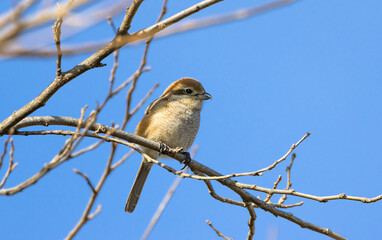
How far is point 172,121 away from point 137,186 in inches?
36.2

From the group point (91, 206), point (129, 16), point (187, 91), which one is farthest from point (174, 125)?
point (91, 206)

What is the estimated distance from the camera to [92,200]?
245cm

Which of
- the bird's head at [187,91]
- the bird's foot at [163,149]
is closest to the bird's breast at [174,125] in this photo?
the bird's head at [187,91]

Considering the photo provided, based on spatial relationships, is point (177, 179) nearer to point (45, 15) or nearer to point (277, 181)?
point (277, 181)

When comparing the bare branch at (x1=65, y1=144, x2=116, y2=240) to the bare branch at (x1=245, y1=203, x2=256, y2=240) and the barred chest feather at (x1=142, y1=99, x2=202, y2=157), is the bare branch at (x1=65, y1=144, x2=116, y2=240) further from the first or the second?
the barred chest feather at (x1=142, y1=99, x2=202, y2=157)

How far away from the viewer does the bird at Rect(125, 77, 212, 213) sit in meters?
5.32

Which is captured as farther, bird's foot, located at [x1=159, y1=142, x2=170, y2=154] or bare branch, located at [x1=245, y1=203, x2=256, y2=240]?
bird's foot, located at [x1=159, y1=142, x2=170, y2=154]

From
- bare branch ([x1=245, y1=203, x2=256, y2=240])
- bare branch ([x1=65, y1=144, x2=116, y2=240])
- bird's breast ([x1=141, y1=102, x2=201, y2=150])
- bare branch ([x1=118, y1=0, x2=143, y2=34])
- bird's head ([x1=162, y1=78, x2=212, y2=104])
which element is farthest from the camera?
bird's head ([x1=162, y1=78, x2=212, y2=104])

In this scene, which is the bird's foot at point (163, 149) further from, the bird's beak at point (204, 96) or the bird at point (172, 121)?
the bird's beak at point (204, 96)

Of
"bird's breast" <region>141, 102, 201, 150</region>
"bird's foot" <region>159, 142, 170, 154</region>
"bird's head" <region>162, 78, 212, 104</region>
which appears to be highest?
"bird's head" <region>162, 78, 212, 104</region>

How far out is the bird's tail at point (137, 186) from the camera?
18.1 feet

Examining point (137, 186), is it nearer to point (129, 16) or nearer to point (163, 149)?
point (163, 149)

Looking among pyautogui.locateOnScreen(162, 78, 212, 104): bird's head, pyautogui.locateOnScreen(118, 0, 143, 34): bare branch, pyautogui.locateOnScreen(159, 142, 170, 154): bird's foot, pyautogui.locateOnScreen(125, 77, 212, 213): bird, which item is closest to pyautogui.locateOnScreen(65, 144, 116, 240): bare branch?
pyautogui.locateOnScreen(118, 0, 143, 34): bare branch

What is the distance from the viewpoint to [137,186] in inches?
224
